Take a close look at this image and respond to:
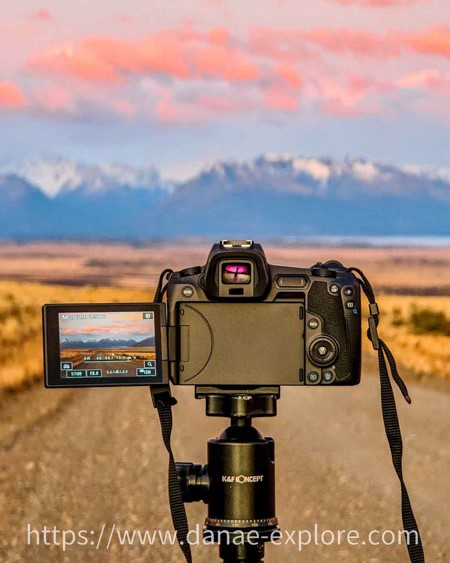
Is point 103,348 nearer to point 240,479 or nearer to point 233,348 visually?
point 233,348

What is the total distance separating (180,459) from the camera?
10.7 metres

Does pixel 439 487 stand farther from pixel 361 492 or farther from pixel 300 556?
pixel 300 556

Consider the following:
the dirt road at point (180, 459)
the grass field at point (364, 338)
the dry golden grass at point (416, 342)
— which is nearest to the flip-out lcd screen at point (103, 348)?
the dirt road at point (180, 459)

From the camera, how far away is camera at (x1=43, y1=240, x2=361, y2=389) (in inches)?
178

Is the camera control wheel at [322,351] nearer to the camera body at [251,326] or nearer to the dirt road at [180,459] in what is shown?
the camera body at [251,326]

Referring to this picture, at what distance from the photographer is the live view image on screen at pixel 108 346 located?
4.52 metres

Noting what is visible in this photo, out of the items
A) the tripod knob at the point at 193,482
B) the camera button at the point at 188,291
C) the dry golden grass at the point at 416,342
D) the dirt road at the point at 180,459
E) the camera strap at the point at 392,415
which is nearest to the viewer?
the camera strap at the point at 392,415

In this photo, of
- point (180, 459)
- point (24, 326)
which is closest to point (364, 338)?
point (24, 326)

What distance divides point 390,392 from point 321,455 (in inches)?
274

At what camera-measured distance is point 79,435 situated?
12836 millimetres

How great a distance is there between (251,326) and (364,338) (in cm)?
2920

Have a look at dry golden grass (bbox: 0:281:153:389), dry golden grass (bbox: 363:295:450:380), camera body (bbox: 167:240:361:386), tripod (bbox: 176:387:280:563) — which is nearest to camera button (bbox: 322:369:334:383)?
camera body (bbox: 167:240:361:386)

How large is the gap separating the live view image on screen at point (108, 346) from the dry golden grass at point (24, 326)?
394 centimetres

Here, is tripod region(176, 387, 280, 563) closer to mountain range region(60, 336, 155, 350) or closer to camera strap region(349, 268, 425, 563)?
mountain range region(60, 336, 155, 350)
